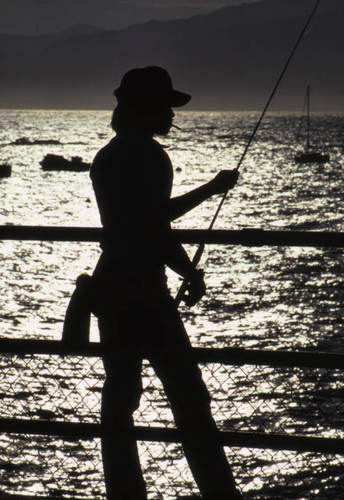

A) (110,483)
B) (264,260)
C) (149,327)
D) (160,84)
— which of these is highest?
(264,260)

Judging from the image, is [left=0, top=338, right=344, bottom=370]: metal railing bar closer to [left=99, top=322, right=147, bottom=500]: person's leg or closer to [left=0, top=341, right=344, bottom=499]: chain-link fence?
[left=99, top=322, right=147, bottom=500]: person's leg

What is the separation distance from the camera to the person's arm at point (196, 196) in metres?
3.17

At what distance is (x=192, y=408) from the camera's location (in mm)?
3393

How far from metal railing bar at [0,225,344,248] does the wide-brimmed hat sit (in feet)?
2.18

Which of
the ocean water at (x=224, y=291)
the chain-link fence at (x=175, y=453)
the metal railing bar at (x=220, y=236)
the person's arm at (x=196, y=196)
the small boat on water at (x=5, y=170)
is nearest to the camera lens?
the person's arm at (x=196, y=196)

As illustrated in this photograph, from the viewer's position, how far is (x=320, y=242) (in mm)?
3646

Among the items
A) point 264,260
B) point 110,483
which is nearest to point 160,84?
point 110,483

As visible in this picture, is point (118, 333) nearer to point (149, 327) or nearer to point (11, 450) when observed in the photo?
point (149, 327)

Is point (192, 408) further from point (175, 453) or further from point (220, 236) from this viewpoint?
point (175, 453)

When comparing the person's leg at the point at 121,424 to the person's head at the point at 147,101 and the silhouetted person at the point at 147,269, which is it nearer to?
the silhouetted person at the point at 147,269

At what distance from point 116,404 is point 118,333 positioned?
15.1 inches

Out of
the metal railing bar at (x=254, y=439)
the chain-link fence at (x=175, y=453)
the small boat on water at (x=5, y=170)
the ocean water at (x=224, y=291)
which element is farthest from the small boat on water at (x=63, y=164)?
the metal railing bar at (x=254, y=439)

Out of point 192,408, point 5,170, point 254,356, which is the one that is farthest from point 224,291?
point 5,170

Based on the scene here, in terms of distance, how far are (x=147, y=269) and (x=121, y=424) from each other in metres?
0.81
